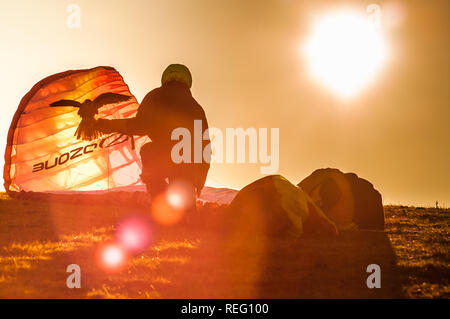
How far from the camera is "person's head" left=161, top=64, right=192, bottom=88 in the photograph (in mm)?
9992

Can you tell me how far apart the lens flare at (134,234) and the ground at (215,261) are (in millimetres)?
184

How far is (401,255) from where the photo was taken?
7637mm

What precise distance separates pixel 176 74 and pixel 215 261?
15.8 ft

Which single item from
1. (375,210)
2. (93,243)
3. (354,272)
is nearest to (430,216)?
(375,210)

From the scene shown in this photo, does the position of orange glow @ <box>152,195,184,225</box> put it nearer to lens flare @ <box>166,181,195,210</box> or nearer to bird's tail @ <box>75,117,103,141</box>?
lens flare @ <box>166,181,195,210</box>

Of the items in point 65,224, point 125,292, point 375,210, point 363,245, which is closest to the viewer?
point 125,292

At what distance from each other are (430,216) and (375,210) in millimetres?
2456

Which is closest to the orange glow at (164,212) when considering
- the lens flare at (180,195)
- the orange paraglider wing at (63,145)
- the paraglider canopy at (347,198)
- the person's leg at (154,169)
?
the lens flare at (180,195)

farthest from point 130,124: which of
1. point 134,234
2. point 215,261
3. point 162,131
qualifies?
point 215,261

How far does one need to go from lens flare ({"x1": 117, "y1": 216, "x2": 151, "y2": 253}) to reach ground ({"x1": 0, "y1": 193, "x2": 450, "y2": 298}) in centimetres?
18

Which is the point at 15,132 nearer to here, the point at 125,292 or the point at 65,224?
the point at 65,224

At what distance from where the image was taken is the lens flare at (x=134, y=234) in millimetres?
7487

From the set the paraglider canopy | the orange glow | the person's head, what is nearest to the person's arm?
the person's head

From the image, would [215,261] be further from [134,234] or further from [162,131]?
[162,131]
